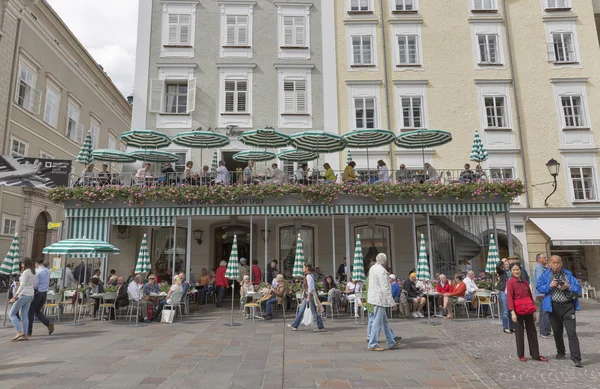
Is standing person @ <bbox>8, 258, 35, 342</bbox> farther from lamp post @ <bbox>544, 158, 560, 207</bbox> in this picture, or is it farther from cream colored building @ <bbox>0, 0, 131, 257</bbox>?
lamp post @ <bbox>544, 158, 560, 207</bbox>

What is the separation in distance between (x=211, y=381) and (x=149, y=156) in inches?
499

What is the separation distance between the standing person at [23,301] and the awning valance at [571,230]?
698 inches

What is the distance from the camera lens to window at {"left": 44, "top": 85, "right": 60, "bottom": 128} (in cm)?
2453

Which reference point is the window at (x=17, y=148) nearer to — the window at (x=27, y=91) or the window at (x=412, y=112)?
the window at (x=27, y=91)

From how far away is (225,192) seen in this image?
579 inches

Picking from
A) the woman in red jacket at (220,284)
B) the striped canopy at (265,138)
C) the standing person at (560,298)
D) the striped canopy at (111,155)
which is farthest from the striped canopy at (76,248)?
the standing person at (560,298)

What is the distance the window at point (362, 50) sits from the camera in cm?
2030

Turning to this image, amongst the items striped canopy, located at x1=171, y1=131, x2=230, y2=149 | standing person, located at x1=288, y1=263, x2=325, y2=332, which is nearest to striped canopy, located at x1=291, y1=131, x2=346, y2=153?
striped canopy, located at x1=171, y1=131, x2=230, y2=149

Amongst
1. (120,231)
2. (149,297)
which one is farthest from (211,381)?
(120,231)

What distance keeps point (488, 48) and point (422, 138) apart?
771 centimetres

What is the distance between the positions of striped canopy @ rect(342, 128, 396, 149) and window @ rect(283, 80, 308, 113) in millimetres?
3811

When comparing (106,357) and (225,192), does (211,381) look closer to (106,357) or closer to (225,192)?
(106,357)

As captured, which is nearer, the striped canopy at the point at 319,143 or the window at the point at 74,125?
the striped canopy at the point at 319,143

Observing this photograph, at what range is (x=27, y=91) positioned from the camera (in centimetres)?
2275
